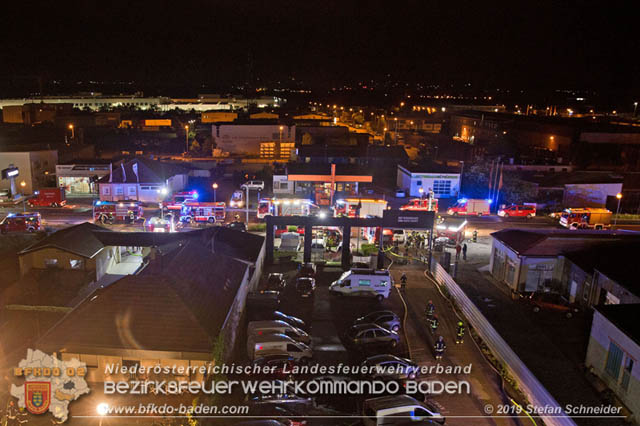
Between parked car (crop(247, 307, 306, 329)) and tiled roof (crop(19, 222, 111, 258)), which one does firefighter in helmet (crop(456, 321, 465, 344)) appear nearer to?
parked car (crop(247, 307, 306, 329))

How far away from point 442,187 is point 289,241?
44.3ft

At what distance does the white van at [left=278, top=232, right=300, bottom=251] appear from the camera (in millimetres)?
20281

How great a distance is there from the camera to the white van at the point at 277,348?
38.0 feet

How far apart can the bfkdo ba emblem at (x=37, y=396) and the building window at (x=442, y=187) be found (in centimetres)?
2468

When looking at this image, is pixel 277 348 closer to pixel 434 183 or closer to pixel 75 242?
pixel 75 242

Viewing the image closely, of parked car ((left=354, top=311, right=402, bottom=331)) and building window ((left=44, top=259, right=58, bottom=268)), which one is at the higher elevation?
building window ((left=44, top=259, right=58, bottom=268))

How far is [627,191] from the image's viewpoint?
2997cm

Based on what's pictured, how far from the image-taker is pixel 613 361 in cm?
1092

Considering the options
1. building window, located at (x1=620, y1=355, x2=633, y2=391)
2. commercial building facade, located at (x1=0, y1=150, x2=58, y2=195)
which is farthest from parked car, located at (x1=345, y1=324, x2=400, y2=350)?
commercial building facade, located at (x1=0, y1=150, x2=58, y2=195)

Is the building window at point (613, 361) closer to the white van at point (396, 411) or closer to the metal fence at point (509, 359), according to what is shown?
the metal fence at point (509, 359)

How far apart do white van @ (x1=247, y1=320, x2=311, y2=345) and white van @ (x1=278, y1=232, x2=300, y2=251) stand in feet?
25.3

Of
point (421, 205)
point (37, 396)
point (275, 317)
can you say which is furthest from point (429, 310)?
point (421, 205)

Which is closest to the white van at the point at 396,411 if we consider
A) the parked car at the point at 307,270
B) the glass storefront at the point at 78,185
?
the parked car at the point at 307,270

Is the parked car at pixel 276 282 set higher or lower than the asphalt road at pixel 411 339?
higher
